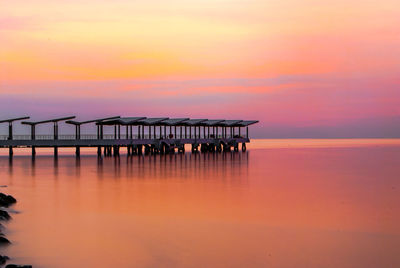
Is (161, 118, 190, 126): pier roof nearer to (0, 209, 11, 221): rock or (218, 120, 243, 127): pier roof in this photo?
(218, 120, 243, 127): pier roof

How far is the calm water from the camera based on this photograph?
1364 cm

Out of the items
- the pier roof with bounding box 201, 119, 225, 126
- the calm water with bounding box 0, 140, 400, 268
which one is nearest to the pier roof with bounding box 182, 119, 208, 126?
the pier roof with bounding box 201, 119, 225, 126

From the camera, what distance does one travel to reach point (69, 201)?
23.7 m

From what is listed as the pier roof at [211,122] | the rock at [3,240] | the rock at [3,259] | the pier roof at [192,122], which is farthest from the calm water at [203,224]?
the pier roof at [211,122]

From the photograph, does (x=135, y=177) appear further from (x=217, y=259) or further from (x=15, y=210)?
(x=217, y=259)

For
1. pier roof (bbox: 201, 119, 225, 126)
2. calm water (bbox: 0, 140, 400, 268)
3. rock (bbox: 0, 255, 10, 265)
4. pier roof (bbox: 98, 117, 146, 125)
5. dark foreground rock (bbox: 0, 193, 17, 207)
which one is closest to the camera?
rock (bbox: 0, 255, 10, 265)

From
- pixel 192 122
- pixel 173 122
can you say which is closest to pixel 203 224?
pixel 173 122

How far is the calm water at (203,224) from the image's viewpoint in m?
13.6

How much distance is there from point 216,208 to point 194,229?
4535 millimetres

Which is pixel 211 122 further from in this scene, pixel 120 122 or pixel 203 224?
pixel 203 224

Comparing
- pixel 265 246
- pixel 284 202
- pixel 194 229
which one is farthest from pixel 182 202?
pixel 265 246

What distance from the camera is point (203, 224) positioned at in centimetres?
1809

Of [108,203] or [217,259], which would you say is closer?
[217,259]

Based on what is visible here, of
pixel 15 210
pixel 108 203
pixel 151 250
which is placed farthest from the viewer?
pixel 108 203
